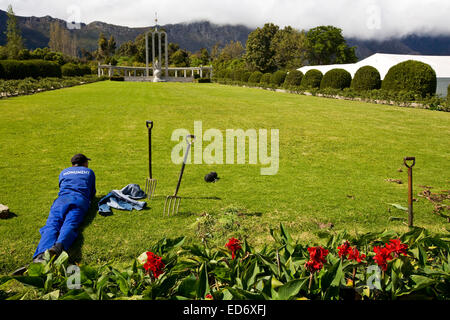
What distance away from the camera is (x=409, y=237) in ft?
9.17

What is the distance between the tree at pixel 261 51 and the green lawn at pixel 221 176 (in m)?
51.0

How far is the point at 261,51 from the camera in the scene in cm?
6138

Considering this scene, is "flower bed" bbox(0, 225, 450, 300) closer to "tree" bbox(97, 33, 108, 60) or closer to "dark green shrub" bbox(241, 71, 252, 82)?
"dark green shrub" bbox(241, 71, 252, 82)

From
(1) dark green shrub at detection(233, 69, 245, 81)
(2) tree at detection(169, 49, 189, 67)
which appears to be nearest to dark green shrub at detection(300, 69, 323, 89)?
(1) dark green shrub at detection(233, 69, 245, 81)

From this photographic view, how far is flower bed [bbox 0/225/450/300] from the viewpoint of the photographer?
76.5 inches

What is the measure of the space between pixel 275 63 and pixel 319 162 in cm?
5954

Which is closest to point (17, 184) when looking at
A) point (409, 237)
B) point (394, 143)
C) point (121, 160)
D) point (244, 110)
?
point (121, 160)

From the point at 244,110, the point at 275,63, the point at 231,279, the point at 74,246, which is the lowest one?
the point at 74,246

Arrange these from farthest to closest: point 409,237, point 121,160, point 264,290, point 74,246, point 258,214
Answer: point 121,160 < point 258,214 < point 74,246 < point 409,237 < point 264,290

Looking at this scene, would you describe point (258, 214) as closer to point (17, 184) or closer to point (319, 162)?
point (319, 162)

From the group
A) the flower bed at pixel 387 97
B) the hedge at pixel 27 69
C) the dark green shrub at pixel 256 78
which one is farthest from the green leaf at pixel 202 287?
the dark green shrub at pixel 256 78

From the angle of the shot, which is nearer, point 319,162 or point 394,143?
point 319,162

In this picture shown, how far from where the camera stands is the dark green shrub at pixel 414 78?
66.1 ft

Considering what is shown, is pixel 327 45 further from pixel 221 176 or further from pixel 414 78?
pixel 221 176
